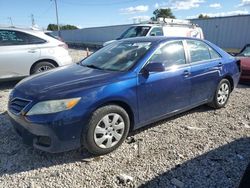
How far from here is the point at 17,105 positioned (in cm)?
326

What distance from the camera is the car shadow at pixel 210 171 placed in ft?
9.49

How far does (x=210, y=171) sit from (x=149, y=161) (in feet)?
2.52

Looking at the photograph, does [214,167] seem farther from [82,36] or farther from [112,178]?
[82,36]

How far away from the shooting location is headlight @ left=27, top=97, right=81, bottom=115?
117 inches

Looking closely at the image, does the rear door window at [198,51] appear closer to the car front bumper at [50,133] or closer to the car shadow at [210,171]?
the car shadow at [210,171]

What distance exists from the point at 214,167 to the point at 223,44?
16.8 meters

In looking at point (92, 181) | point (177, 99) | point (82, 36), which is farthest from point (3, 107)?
point (82, 36)

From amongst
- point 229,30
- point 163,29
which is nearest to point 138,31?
point 163,29

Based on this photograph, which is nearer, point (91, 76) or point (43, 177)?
point (43, 177)

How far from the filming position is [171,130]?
166 inches

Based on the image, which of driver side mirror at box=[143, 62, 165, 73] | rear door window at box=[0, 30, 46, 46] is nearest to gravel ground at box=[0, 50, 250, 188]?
driver side mirror at box=[143, 62, 165, 73]

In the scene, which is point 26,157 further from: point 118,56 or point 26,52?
point 26,52

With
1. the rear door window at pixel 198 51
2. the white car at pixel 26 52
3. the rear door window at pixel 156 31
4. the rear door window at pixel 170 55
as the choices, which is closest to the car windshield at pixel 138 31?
the rear door window at pixel 156 31

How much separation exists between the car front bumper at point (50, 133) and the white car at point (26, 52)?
145 inches
